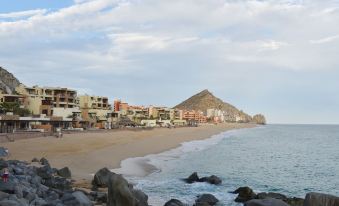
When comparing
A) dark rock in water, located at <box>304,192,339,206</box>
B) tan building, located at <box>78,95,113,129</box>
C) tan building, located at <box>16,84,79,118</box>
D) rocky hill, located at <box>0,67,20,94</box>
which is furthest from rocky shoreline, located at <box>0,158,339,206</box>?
rocky hill, located at <box>0,67,20,94</box>

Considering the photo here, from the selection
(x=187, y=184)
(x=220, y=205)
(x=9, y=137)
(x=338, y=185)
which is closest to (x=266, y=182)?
(x=338, y=185)

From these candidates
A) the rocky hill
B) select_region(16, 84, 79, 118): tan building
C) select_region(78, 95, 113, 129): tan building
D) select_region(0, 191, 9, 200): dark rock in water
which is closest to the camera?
select_region(0, 191, 9, 200): dark rock in water

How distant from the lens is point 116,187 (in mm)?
13633

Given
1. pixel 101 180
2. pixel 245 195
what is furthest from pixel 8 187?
pixel 245 195

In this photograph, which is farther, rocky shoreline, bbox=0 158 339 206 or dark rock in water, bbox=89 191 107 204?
dark rock in water, bbox=89 191 107 204

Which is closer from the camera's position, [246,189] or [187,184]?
[246,189]

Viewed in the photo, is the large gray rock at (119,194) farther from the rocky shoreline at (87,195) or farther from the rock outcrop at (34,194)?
the rock outcrop at (34,194)

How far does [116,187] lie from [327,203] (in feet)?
21.2

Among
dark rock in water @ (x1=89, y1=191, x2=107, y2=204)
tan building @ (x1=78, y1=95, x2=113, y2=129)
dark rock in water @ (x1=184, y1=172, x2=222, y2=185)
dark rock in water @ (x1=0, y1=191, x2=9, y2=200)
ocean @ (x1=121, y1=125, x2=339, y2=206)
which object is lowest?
ocean @ (x1=121, y1=125, x2=339, y2=206)

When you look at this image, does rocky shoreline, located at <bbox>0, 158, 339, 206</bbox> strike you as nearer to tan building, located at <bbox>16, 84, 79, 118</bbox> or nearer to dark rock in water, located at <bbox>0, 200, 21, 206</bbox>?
dark rock in water, located at <bbox>0, 200, 21, 206</bbox>

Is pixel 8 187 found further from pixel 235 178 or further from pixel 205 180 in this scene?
pixel 235 178

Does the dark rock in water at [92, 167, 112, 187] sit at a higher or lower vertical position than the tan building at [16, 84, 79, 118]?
lower

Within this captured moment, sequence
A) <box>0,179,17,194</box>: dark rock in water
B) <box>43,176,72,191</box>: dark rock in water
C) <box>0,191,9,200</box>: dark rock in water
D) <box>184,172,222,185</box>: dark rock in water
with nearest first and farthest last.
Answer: <box>0,191,9,200</box>: dark rock in water, <box>0,179,17,194</box>: dark rock in water, <box>43,176,72,191</box>: dark rock in water, <box>184,172,222,185</box>: dark rock in water

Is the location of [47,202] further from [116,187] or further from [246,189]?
[246,189]
